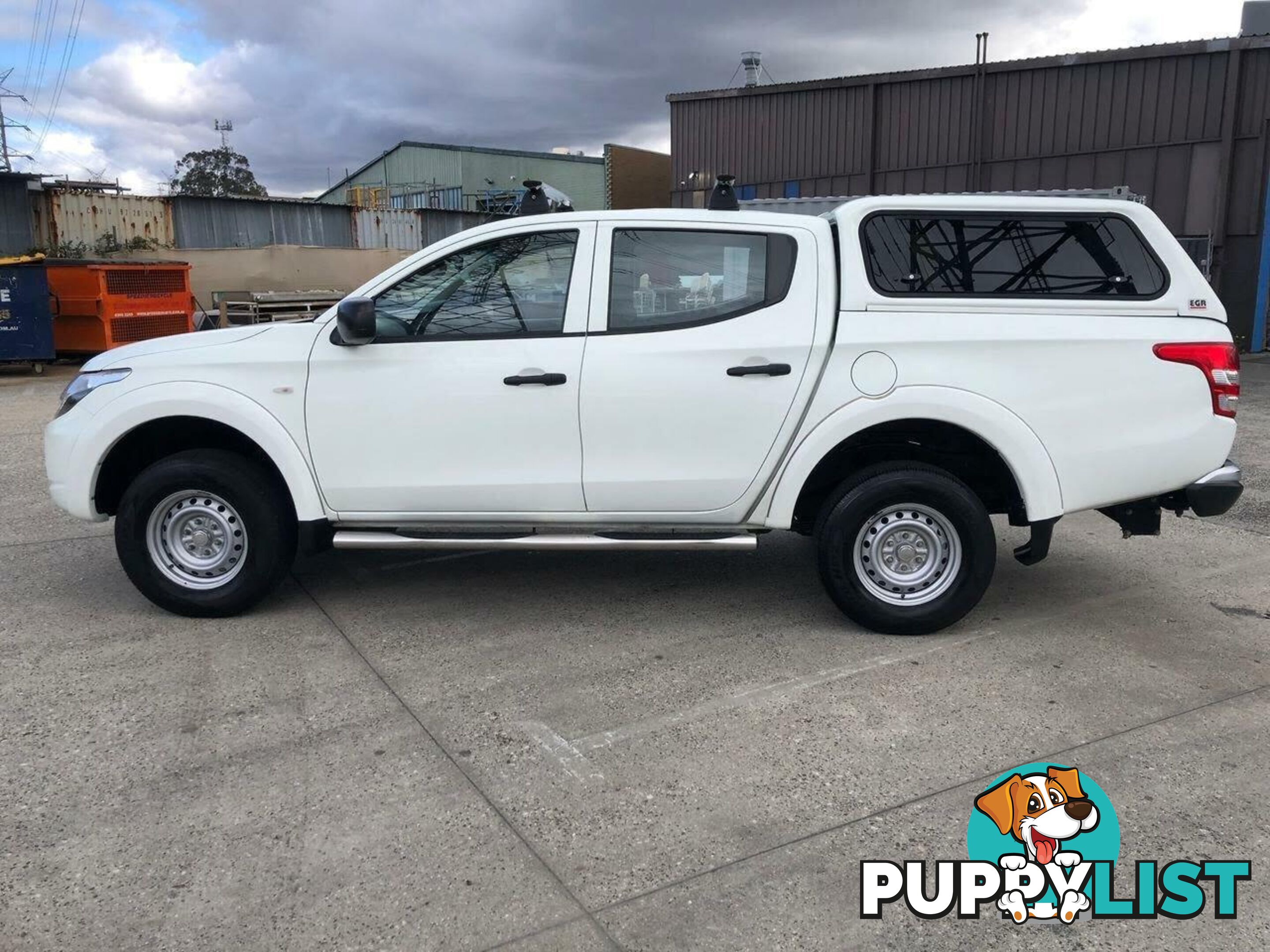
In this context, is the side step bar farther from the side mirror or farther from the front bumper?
the front bumper

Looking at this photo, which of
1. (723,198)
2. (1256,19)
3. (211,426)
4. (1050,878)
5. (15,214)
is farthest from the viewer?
(15,214)

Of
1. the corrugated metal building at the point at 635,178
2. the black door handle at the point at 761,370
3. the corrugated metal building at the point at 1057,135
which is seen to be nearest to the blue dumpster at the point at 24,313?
the corrugated metal building at the point at 1057,135

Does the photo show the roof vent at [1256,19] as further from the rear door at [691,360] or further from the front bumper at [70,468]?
the front bumper at [70,468]

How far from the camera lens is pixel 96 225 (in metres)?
20.6

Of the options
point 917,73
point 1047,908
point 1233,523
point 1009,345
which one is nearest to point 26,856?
point 1047,908

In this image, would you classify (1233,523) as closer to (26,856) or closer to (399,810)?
(399,810)

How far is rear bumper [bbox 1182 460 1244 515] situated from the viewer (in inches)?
183

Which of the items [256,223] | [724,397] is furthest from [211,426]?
[256,223]

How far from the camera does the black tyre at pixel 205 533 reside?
4895mm

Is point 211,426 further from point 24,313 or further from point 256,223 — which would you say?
point 256,223

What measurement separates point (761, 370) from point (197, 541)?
2.83 meters

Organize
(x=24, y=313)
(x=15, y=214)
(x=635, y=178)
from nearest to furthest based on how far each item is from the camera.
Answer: (x=24, y=313)
(x=15, y=214)
(x=635, y=178)

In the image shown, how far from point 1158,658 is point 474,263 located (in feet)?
11.8

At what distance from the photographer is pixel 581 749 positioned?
3.74 metres
